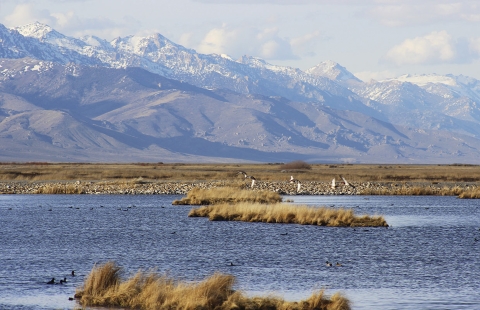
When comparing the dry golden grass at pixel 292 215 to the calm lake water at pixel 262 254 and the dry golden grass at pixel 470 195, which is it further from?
the dry golden grass at pixel 470 195

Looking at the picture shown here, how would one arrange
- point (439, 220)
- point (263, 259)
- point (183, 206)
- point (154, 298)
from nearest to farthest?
point (154, 298)
point (263, 259)
point (439, 220)
point (183, 206)

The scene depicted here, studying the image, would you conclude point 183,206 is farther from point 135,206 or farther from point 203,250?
point 203,250

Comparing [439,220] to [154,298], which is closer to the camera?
[154,298]

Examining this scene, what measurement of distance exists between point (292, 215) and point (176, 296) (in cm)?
2830

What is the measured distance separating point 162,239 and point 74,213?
21839 millimetres

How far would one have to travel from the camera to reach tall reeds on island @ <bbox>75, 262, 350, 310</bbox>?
25312 millimetres

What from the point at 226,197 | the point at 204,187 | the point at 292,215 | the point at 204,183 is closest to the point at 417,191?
the point at 204,187

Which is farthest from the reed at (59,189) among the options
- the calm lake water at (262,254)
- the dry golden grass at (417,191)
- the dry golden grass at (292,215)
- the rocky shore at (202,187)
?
the dry golden grass at (292,215)

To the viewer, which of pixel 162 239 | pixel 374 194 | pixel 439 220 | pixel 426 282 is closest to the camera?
pixel 426 282

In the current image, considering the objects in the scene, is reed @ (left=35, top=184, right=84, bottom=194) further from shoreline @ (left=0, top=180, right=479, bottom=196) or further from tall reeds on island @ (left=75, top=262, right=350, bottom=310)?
tall reeds on island @ (left=75, top=262, right=350, bottom=310)

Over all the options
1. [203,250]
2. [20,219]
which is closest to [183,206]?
[20,219]

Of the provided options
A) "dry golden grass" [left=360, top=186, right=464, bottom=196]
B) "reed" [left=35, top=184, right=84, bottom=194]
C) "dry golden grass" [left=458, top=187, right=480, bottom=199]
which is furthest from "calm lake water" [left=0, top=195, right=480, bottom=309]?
"reed" [left=35, top=184, right=84, bottom=194]

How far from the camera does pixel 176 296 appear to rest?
2561 cm

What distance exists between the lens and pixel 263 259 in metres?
37.2
